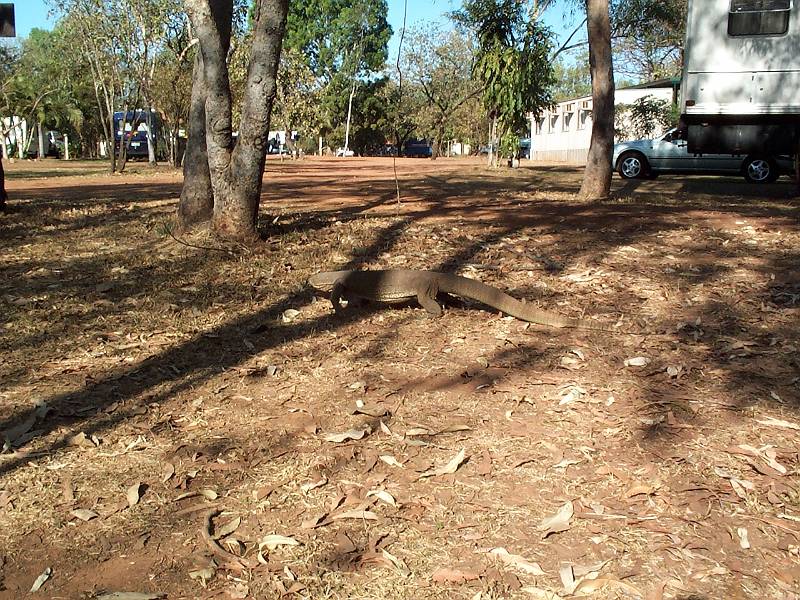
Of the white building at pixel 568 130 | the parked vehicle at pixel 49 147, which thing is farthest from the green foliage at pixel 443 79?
the parked vehicle at pixel 49 147

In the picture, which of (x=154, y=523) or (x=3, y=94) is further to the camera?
(x=3, y=94)

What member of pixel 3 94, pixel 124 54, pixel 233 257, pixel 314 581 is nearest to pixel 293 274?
pixel 233 257

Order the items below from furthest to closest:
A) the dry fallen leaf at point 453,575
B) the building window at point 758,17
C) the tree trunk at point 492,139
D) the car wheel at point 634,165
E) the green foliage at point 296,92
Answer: the green foliage at point 296,92
the tree trunk at point 492,139
the car wheel at point 634,165
the building window at point 758,17
the dry fallen leaf at point 453,575

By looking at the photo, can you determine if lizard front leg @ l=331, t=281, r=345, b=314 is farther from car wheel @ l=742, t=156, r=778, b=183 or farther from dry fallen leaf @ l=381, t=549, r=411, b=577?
car wheel @ l=742, t=156, r=778, b=183

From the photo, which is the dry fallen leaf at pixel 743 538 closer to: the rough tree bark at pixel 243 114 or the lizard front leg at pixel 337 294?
the lizard front leg at pixel 337 294

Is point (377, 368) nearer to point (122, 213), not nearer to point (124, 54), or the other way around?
point (122, 213)

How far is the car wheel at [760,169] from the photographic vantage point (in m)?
19.3

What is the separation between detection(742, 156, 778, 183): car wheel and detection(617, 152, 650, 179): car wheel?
9.35ft

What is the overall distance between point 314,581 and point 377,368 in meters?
2.16

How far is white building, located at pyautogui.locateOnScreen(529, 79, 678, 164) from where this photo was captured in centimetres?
3503

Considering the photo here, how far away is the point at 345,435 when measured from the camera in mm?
Answer: 4008

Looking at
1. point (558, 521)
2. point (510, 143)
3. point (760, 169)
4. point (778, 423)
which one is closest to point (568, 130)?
point (510, 143)

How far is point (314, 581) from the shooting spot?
2.89 m

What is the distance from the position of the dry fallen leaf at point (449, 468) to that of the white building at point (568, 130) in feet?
107
